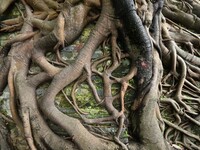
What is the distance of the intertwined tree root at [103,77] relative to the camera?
2.68m

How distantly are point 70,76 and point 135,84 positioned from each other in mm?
602

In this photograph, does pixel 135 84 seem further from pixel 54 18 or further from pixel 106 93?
pixel 54 18

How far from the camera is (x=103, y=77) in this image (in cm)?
282

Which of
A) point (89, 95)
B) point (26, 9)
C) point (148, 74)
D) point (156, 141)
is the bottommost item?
point (156, 141)

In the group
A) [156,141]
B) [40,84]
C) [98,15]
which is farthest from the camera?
[98,15]

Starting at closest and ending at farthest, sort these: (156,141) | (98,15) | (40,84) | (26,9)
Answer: (156,141) → (40,84) → (98,15) → (26,9)

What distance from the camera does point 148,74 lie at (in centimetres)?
283

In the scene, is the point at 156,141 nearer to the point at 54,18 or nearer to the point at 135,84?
the point at 135,84

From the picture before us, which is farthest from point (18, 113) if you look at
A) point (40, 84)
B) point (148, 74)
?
point (148, 74)

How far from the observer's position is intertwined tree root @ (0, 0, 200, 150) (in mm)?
2678

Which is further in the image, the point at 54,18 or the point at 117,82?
the point at 54,18

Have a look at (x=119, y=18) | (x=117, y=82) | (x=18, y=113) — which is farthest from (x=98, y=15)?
(x=18, y=113)

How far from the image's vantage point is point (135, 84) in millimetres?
2898

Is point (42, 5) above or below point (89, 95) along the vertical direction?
above
